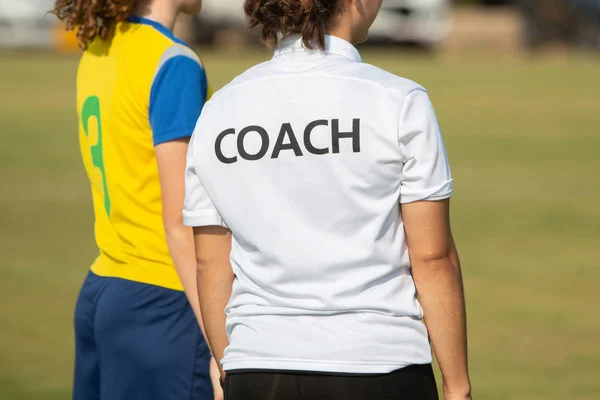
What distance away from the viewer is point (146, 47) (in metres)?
3.14

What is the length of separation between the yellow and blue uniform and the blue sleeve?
0.06m

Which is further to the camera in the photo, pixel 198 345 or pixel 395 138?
pixel 198 345

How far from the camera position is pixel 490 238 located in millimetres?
10398

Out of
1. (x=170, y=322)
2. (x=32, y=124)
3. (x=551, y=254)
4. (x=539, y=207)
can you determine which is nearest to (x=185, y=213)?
(x=170, y=322)

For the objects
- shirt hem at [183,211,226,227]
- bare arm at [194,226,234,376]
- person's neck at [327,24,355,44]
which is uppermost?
person's neck at [327,24,355,44]

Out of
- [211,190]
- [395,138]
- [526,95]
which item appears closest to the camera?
[395,138]

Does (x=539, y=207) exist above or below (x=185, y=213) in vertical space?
below

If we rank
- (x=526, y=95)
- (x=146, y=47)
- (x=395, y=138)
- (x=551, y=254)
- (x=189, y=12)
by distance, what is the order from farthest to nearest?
(x=526, y=95)
(x=551, y=254)
(x=189, y=12)
(x=146, y=47)
(x=395, y=138)

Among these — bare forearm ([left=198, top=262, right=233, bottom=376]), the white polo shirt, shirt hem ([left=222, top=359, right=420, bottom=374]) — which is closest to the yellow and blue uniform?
bare forearm ([left=198, top=262, right=233, bottom=376])

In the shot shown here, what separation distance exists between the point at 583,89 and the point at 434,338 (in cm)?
2298

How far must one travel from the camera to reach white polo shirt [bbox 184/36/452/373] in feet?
7.87

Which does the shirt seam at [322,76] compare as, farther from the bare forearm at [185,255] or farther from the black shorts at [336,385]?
the black shorts at [336,385]

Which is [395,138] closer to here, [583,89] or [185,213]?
[185,213]

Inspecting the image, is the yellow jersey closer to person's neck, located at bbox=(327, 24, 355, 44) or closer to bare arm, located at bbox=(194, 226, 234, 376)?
bare arm, located at bbox=(194, 226, 234, 376)
